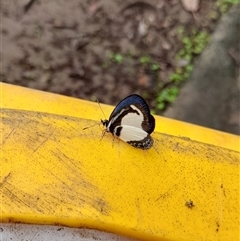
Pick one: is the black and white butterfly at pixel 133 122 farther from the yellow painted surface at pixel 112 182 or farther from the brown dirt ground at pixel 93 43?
the brown dirt ground at pixel 93 43

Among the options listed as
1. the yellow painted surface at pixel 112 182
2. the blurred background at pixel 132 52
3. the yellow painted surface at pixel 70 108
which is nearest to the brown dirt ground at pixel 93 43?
the blurred background at pixel 132 52

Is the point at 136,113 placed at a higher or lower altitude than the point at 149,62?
lower

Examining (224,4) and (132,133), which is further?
(224,4)

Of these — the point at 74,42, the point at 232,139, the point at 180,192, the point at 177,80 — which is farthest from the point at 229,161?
the point at 74,42

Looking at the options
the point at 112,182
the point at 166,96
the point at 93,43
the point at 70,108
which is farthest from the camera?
the point at 93,43

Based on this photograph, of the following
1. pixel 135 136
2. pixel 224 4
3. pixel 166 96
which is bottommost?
pixel 135 136

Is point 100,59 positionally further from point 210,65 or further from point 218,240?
point 218,240

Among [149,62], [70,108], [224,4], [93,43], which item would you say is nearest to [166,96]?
[149,62]

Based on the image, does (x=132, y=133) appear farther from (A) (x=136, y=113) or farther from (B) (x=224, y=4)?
(B) (x=224, y=4)

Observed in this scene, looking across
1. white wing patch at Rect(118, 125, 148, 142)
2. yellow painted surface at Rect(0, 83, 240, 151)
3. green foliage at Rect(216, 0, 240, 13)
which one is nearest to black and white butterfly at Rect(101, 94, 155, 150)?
white wing patch at Rect(118, 125, 148, 142)
